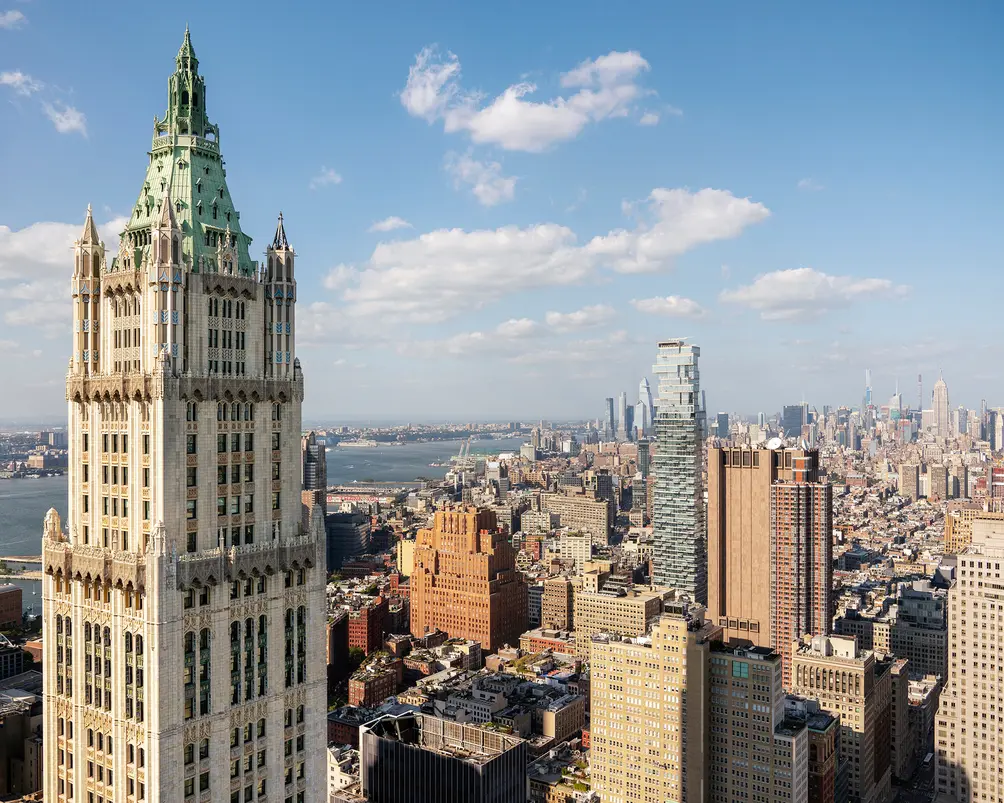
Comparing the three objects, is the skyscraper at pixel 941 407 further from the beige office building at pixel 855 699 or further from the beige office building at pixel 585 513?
the beige office building at pixel 855 699

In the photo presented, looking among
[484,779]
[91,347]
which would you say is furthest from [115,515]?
[484,779]

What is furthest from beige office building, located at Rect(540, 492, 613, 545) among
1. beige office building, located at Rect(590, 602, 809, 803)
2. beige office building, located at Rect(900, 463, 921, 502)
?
beige office building, located at Rect(590, 602, 809, 803)

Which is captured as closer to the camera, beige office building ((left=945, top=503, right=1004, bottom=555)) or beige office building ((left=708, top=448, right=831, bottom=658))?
beige office building ((left=708, top=448, right=831, bottom=658))

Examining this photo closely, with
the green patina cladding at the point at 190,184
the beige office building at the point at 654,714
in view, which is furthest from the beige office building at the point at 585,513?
the green patina cladding at the point at 190,184

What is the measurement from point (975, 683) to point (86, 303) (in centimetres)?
3983

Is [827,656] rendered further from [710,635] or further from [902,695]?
[710,635]

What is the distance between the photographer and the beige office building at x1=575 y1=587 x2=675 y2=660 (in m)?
60.8

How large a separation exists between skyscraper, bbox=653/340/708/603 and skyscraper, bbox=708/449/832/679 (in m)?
4.29

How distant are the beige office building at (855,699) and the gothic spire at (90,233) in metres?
40.1

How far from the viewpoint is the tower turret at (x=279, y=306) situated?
48.7 ft

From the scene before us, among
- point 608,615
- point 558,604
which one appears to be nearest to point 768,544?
point 608,615

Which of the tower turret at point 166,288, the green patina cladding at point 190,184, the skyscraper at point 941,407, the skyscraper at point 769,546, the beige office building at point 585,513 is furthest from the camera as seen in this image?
the skyscraper at point 941,407

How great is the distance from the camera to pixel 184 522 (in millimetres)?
13367

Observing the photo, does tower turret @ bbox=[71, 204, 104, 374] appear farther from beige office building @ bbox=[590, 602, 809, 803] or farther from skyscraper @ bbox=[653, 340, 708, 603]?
skyscraper @ bbox=[653, 340, 708, 603]
